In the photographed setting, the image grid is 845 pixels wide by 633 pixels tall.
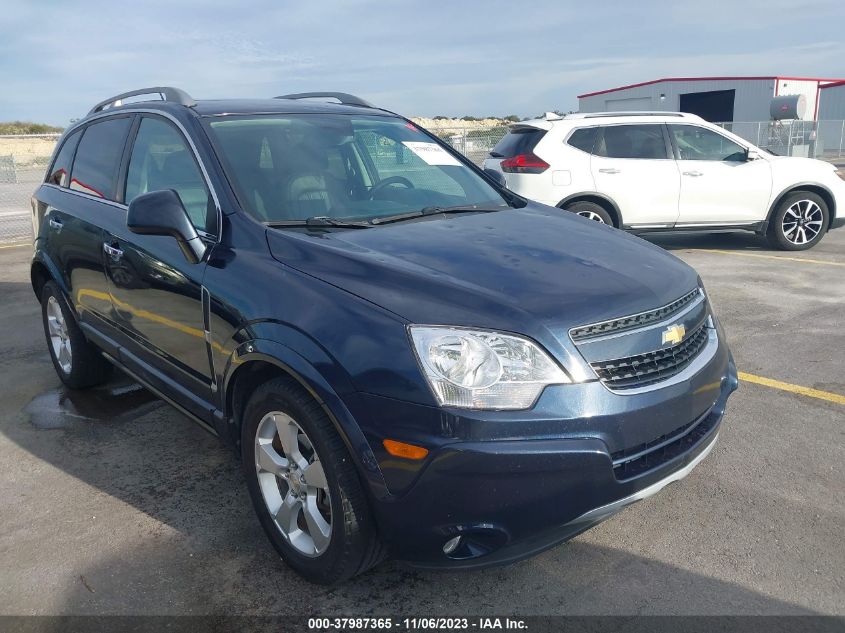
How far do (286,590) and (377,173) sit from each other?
209cm

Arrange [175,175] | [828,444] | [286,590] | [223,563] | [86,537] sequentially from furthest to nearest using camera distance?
[828,444] < [175,175] < [86,537] < [223,563] < [286,590]

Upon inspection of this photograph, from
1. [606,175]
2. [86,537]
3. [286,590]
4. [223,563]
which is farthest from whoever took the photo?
A: [606,175]

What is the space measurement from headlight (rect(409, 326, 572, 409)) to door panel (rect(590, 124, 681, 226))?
7.00m

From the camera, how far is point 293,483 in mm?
2748

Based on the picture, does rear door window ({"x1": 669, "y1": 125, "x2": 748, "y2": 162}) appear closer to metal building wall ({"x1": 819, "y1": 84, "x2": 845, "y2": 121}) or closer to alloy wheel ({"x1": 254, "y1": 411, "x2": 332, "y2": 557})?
alloy wheel ({"x1": 254, "y1": 411, "x2": 332, "y2": 557})

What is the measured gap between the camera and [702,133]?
9.07 meters

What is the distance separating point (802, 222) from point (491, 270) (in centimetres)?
809

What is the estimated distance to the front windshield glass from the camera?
127 inches

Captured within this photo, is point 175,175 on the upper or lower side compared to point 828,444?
upper

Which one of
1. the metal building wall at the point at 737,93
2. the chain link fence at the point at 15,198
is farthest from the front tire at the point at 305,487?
the metal building wall at the point at 737,93

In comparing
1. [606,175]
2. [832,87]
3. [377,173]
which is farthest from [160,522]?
[832,87]

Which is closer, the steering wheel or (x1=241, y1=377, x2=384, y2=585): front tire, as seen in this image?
(x1=241, y1=377, x2=384, y2=585): front tire

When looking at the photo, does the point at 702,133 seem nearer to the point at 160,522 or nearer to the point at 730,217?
the point at 730,217

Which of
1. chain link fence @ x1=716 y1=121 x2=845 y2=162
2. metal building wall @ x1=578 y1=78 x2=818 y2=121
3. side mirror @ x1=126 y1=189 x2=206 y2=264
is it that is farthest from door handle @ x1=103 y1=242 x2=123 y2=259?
metal building wall @ x1=578 y1=78 x2=818 y2=121
